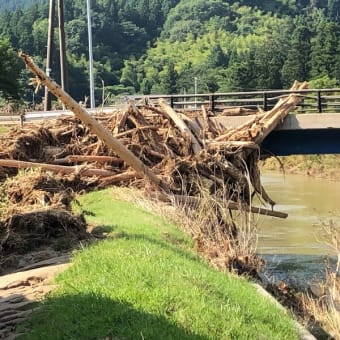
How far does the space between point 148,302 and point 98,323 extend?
2.16ft

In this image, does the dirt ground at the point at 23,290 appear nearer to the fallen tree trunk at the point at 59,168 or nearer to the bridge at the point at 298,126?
the fallen tree trunk at the point at 59,168

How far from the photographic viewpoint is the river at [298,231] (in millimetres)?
20000

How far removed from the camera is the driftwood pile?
18625mm

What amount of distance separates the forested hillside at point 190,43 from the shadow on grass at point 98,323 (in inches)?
2304

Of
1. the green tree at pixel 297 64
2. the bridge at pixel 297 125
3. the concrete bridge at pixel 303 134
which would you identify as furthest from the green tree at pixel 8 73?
the green tree at pixel 297 64

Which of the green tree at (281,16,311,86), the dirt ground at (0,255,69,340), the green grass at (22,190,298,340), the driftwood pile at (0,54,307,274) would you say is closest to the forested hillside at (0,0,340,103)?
the green tree at (281,16,311,86)

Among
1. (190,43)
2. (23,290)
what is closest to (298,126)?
(23,290)

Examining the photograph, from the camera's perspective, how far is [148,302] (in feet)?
23.9

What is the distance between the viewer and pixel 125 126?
21.4 metres

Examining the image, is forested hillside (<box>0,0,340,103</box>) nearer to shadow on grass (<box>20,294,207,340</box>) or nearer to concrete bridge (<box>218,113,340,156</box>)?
concrete bridge (<box>218,113,340,156</box>)

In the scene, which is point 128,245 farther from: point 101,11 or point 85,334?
point 101,11

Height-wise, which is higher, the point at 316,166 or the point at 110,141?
the point at 110,141

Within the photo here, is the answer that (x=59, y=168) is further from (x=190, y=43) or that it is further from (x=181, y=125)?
(x=190, y=43)

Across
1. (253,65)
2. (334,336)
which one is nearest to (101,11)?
(253,65)
